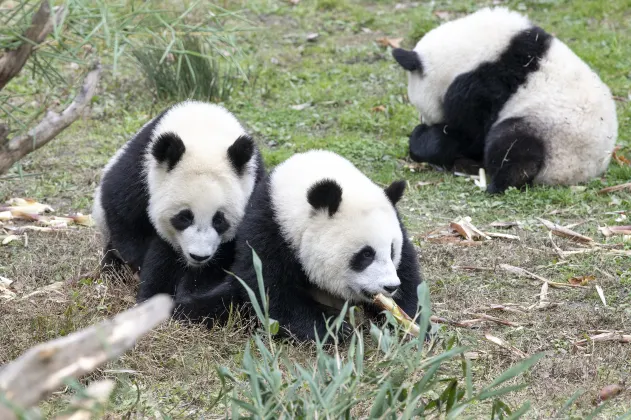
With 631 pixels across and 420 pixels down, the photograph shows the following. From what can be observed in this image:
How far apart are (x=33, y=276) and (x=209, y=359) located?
1709 mm

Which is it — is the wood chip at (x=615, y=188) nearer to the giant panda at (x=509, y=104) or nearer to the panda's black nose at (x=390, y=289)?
the giant panda at (x=509, y=104)

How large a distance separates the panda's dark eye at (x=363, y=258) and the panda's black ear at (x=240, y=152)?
95 centimetres

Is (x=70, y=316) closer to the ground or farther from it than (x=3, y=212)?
farther from it

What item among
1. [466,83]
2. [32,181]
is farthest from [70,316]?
[466,83]

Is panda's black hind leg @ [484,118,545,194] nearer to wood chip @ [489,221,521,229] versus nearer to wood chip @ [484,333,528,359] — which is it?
wood chip @ [489,221,521,229]

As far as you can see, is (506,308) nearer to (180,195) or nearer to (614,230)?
(614,230)

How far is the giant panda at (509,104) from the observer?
6.99 metres

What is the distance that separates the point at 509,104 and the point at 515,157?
54 cm

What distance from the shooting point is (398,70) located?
9.98 metres

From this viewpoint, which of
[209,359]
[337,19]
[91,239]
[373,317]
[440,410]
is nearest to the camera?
[440,410]

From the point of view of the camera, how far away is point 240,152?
181 inches

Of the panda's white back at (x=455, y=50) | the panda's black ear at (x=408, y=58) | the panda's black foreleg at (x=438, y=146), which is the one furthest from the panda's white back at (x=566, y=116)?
Result: the panda's black ear at (x=408, y=58)

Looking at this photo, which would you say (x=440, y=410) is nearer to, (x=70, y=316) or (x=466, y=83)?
(x=70, y=316)

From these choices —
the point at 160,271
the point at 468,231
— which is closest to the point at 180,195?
the point at 160,271
